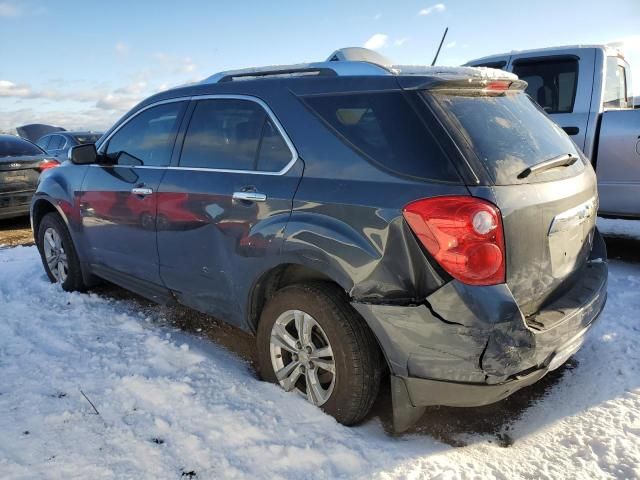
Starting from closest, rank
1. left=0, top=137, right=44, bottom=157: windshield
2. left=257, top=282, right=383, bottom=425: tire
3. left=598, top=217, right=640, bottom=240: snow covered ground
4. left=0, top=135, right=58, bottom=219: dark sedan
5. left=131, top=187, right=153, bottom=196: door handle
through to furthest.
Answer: left=257, top=282, right=383, bottom=425: tire, left=131, top=187, right=153, bottom=196: door handle, left=598, top=217, right=640, bottom=240: snow covered ground, left=0, top=135, right=58, bottom=219: dark sedan, left=0, top=137, right=44, bottom=157: windshield

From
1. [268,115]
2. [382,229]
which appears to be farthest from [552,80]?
[382,229]

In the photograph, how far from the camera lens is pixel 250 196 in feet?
9.13

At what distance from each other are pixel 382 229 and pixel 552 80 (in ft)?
14.1

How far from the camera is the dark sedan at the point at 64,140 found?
12588mm

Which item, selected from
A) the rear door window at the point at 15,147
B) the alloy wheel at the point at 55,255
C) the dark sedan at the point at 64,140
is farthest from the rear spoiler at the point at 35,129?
the alloy wheel at the point at 55,255

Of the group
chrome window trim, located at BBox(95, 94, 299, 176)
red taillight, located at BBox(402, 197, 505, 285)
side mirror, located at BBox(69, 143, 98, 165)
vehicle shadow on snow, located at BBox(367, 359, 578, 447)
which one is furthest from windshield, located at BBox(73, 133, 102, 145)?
red taillight, located at BBox(402, 197, 505, 285)

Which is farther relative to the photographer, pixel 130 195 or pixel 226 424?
pixel 130 195

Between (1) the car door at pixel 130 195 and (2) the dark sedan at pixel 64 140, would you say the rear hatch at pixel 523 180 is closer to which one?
(1) the car door at pixel 130 195

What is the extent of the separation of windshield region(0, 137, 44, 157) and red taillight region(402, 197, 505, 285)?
8168 mm

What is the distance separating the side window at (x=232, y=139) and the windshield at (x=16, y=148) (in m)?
6.39

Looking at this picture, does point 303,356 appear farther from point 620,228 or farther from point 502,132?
point 620,228

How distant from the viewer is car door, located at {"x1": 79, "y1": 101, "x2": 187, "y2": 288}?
351 centimetres

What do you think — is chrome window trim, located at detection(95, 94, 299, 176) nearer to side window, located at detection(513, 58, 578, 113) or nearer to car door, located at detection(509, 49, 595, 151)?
car door, located at detection(509, 49, 595, 151)

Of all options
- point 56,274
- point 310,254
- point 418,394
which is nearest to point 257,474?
point 418,394
